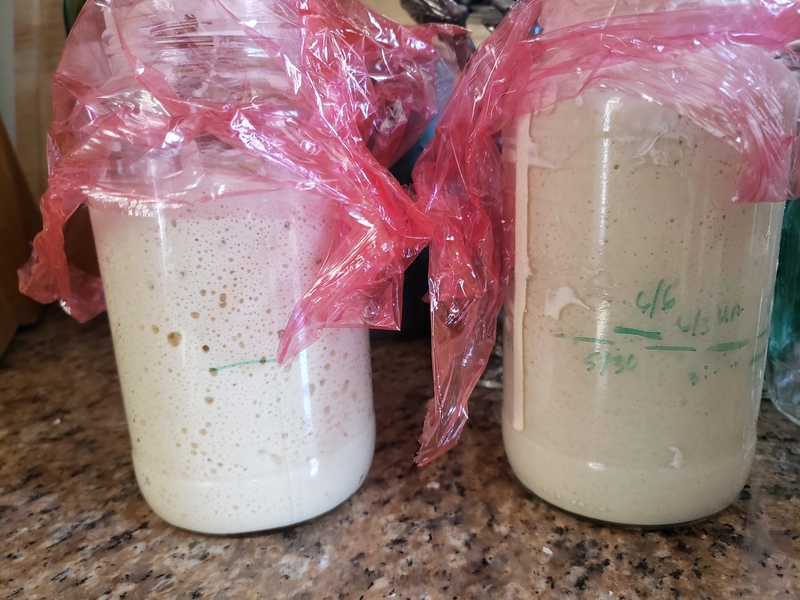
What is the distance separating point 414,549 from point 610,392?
16 centimetres

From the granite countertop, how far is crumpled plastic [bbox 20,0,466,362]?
14 centimetres

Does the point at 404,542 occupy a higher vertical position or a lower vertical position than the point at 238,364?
lower

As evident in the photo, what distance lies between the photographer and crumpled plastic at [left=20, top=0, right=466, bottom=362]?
13.5 inches

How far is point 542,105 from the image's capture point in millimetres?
355

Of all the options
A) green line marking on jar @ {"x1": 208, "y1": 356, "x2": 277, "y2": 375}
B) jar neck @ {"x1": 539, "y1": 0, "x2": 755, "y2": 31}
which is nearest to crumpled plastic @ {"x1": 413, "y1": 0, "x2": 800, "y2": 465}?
jar neck @ {"x1": 539, "y1": 0, "x2": 755, "y2": 31}

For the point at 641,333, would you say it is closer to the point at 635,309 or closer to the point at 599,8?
the point at 635,309

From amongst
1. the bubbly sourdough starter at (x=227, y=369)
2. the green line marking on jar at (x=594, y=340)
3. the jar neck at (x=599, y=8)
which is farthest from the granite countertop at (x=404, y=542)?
the jar neck at (x=599, y=8)

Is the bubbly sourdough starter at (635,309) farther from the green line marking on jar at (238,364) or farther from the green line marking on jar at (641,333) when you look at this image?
the green line marking on jar at (238,364)

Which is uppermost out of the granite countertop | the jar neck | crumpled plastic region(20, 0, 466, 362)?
the jar neck

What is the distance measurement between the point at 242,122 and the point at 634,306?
0.80ft

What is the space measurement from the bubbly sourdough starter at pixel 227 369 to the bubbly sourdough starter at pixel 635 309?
0.13 meters

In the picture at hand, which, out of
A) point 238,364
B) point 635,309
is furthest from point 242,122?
point 635,309

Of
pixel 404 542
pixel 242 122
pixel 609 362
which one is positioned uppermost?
pixel 242 122

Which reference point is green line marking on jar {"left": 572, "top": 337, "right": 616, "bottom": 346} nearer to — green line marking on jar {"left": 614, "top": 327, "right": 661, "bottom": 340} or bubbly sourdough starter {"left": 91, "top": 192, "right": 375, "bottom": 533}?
green line marking on jar {"left": 614, "top": 327, "right": 661, "bottom": 340}
